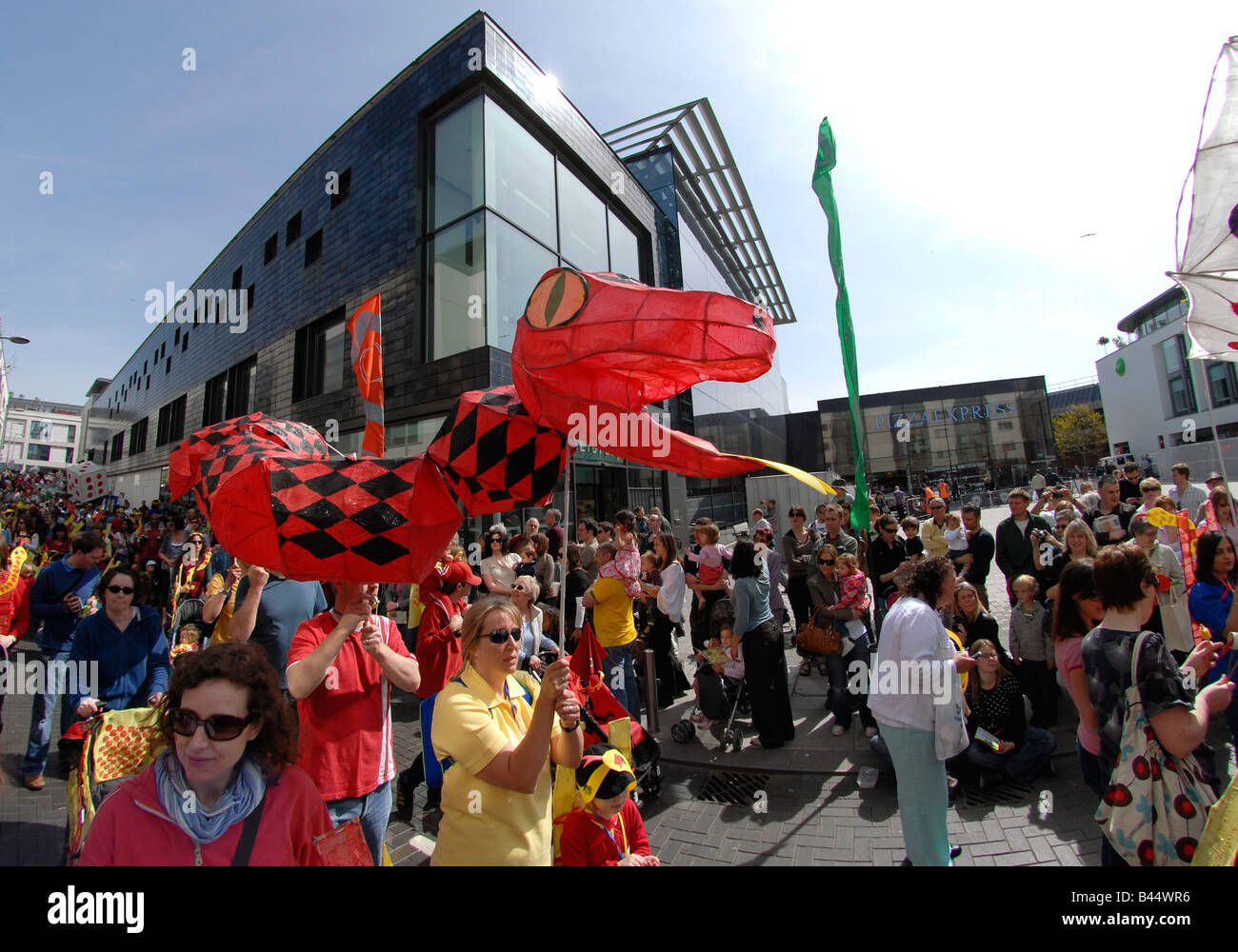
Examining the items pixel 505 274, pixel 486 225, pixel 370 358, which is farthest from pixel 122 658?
pixel 486 225

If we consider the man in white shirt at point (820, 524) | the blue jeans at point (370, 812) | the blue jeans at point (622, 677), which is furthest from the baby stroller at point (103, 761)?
the man in white shirt at point (820, 524)

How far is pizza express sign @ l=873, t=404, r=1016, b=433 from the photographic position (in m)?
37.2

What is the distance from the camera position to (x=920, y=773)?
2.50m

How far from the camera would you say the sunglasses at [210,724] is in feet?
4.48

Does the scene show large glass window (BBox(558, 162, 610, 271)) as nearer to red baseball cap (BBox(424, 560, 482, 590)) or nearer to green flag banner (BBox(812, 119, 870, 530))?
green flag banner (BBox(812, 119, 870, 530))

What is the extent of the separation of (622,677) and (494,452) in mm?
3203

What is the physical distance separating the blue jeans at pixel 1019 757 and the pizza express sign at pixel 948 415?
38.2 m

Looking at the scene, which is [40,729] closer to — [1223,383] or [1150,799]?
[1150,799]

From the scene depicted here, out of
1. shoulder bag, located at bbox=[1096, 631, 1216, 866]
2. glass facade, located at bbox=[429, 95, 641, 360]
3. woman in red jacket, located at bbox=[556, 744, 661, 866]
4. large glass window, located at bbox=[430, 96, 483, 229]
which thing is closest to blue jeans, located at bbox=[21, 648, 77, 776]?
woman in red jacket, located at bbox=[556, 744, 661, 866]

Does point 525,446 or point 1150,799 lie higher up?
point 525,446

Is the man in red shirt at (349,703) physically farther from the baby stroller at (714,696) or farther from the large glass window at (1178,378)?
the large glass window at (1178,378)

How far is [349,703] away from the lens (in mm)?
2258
